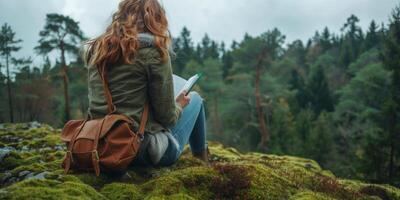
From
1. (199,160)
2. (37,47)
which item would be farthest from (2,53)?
(199,160)

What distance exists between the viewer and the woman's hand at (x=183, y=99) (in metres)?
5.35

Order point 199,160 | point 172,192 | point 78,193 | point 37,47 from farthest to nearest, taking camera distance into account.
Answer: point 37,47 → point 199,160 → point 172,192 → point 78,193

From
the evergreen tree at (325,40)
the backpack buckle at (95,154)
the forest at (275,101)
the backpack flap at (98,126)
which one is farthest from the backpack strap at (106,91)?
the evergreen tree at (325,40)

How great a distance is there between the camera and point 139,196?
4324 mm

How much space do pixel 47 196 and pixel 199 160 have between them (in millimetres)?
2838

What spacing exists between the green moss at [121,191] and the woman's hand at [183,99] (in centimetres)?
122

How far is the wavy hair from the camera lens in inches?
178

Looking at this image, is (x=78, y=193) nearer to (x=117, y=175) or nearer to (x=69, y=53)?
(x=117, y=175)

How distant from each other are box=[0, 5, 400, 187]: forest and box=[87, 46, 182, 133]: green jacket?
1465 cm

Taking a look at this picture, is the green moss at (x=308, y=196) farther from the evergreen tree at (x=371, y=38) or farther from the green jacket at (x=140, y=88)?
the evergreen tree at (x=371, y=38)

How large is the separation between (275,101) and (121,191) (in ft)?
149

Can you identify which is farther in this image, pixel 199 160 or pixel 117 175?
pixel 199 160

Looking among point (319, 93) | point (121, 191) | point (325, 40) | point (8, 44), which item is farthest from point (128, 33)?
point (325, 40)

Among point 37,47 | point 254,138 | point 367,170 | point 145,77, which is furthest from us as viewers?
point 254,138
